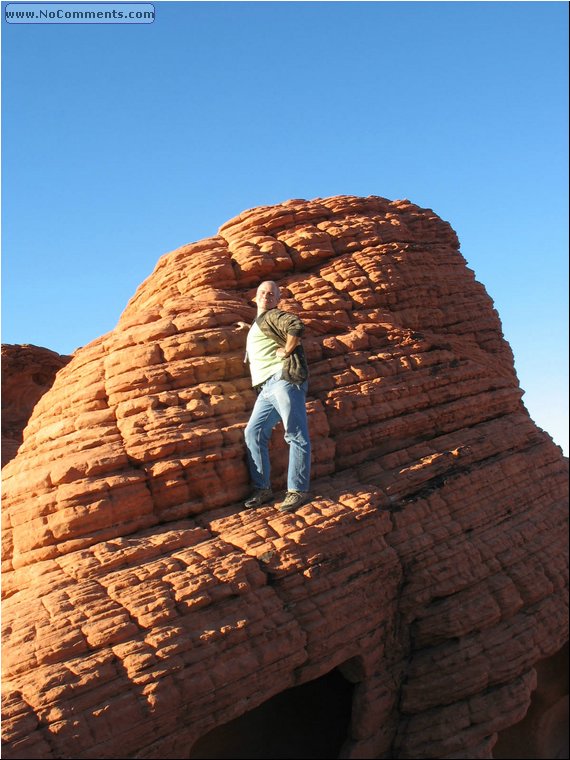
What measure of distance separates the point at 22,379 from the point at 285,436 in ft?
63.4

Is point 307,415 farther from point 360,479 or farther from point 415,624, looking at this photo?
point 415,624

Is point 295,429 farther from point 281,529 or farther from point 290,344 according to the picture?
point 281,529

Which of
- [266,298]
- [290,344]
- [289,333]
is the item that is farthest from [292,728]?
[266,298]

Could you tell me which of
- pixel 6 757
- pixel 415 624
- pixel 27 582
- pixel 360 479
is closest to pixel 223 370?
pixel 360 479

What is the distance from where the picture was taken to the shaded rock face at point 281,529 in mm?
6367

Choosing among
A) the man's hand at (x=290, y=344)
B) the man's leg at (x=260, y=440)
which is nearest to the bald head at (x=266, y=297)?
the man's hand at (x=290, y=344)

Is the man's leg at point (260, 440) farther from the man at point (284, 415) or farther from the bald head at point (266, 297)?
the bald head at point (266, 297)

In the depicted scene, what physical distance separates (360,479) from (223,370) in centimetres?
249

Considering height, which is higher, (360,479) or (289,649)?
(360,479)

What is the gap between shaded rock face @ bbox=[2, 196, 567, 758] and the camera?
6.37 meters

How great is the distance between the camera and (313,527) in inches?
305

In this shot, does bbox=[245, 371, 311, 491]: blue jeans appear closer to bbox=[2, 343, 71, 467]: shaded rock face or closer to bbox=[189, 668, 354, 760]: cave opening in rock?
bbox=[189, 668, 354, 760]: cave opening in rock

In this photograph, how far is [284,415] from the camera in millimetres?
7988

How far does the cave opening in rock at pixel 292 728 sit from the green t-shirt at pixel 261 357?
4.39 m
